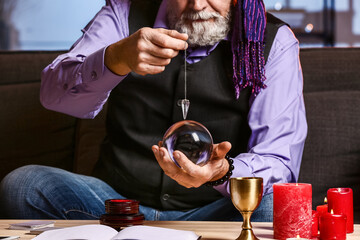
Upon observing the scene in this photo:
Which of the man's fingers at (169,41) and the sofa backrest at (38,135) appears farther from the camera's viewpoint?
the sofa backrest at (38,135)

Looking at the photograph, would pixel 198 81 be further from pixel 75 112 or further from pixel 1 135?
pixel 1 135

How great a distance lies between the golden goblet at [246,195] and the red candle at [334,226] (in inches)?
6.5

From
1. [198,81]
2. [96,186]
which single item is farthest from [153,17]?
[96,186]

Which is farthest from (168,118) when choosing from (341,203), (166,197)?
(341,203)

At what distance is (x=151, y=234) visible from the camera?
0.99 metres

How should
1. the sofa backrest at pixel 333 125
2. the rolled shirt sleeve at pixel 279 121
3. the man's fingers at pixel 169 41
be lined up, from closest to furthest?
the man's fingers at pixel 169 41, the rolled shirt sleeve at pixel 279 121, the sofa backrest at pixel 333 125

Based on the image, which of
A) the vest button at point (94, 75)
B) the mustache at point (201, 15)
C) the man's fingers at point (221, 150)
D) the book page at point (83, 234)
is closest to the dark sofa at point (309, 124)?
the mustache at point (201, 15)

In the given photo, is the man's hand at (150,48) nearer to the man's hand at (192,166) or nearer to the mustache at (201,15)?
the man's hand at (192,166)

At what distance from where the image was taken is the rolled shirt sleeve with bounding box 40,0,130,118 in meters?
1.54

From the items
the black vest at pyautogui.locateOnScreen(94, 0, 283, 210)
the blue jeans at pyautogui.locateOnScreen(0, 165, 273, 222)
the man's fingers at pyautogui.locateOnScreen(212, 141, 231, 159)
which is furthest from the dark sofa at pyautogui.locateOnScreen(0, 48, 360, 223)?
the man's fingers at pyautogui.locateOnScreen(212, 141, 231, 159)

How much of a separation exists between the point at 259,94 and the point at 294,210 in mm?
680

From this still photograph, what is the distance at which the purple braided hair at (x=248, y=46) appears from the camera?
1673mm

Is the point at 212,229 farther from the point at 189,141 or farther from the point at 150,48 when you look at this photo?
the point at 150,48

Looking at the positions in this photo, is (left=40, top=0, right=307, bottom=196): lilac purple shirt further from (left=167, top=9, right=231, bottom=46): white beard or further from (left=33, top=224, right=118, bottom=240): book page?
(left=33, top=224, right=118, bottom=240): book page
